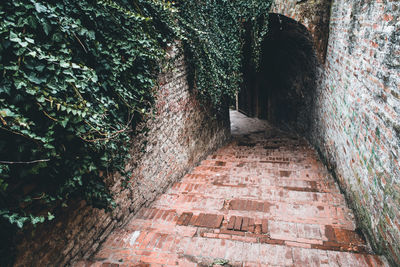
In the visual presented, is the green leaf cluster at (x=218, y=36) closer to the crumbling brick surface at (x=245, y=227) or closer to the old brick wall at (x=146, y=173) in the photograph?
the old brick wall at (x=146, y=173)

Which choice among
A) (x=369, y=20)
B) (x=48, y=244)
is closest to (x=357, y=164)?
(x=369, y=20)

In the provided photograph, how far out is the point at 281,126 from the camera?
9.28 meters

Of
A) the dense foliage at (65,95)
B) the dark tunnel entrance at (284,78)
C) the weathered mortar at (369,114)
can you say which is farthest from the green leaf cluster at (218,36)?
the weathered mortar at (369,114)

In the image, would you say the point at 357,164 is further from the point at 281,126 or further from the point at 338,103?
the point at 281,126

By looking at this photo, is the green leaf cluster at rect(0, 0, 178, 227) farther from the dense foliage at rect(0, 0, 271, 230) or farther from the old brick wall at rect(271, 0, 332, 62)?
the old brick wall at rect(271, 0, 332, 62)

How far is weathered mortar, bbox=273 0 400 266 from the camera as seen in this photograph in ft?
6.72

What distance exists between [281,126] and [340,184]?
5.93 metres

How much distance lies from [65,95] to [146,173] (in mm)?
1677

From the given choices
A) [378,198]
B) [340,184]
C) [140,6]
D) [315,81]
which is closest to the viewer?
[378,198]

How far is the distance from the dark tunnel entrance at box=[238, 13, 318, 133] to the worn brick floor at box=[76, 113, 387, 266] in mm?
2793

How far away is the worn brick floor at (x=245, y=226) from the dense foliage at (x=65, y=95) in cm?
67

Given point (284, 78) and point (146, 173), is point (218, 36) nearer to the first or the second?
point (146, 173)

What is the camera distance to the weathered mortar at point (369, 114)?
2047 mm

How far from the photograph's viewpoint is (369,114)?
2.56 metres
